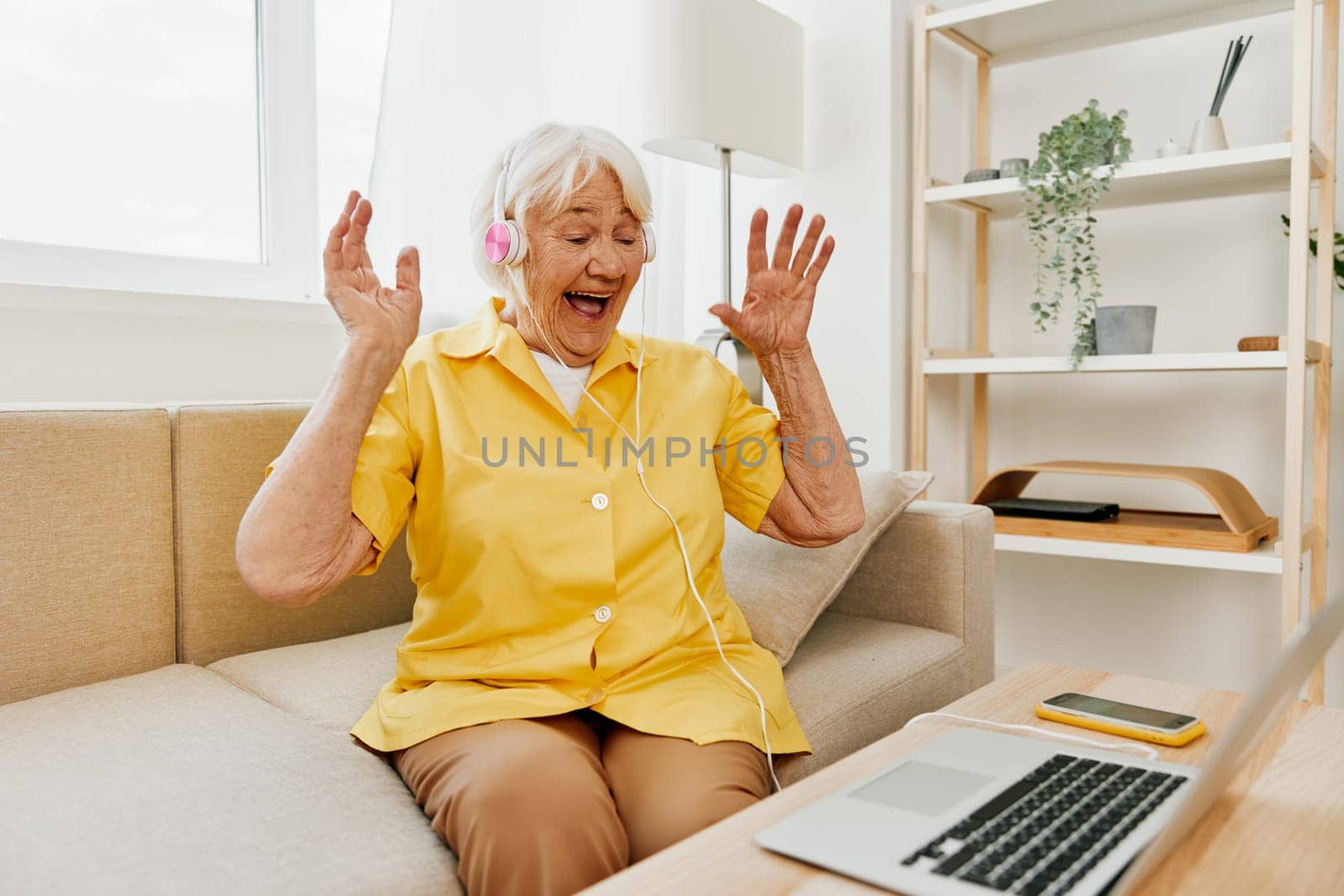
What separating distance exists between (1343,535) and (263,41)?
2531mm

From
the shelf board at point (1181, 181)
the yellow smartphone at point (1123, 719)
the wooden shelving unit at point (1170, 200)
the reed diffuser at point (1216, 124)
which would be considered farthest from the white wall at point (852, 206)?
the yellow smartphone at point (1123, 719)

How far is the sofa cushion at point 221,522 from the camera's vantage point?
4.85 ft

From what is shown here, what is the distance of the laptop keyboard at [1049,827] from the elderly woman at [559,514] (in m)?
0.38

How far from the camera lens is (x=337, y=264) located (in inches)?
42.9

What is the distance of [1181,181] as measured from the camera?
86.3 inches

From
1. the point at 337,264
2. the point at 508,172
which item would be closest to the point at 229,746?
the point at 337,264

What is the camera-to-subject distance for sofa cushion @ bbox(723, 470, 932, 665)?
1.50 m

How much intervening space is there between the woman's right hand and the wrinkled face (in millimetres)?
203

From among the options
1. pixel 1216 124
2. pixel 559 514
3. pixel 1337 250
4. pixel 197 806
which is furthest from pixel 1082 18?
pixel 197 806

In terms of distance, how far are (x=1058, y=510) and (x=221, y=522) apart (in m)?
1.67

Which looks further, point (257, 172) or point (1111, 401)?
point (1111, 401)

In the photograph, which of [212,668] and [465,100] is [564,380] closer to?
[212,668]

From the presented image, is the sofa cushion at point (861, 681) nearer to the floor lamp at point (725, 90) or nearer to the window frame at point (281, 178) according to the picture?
the floor lamp at point (725, 90)

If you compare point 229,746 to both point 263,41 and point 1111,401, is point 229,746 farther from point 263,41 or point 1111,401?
point 1111,401
